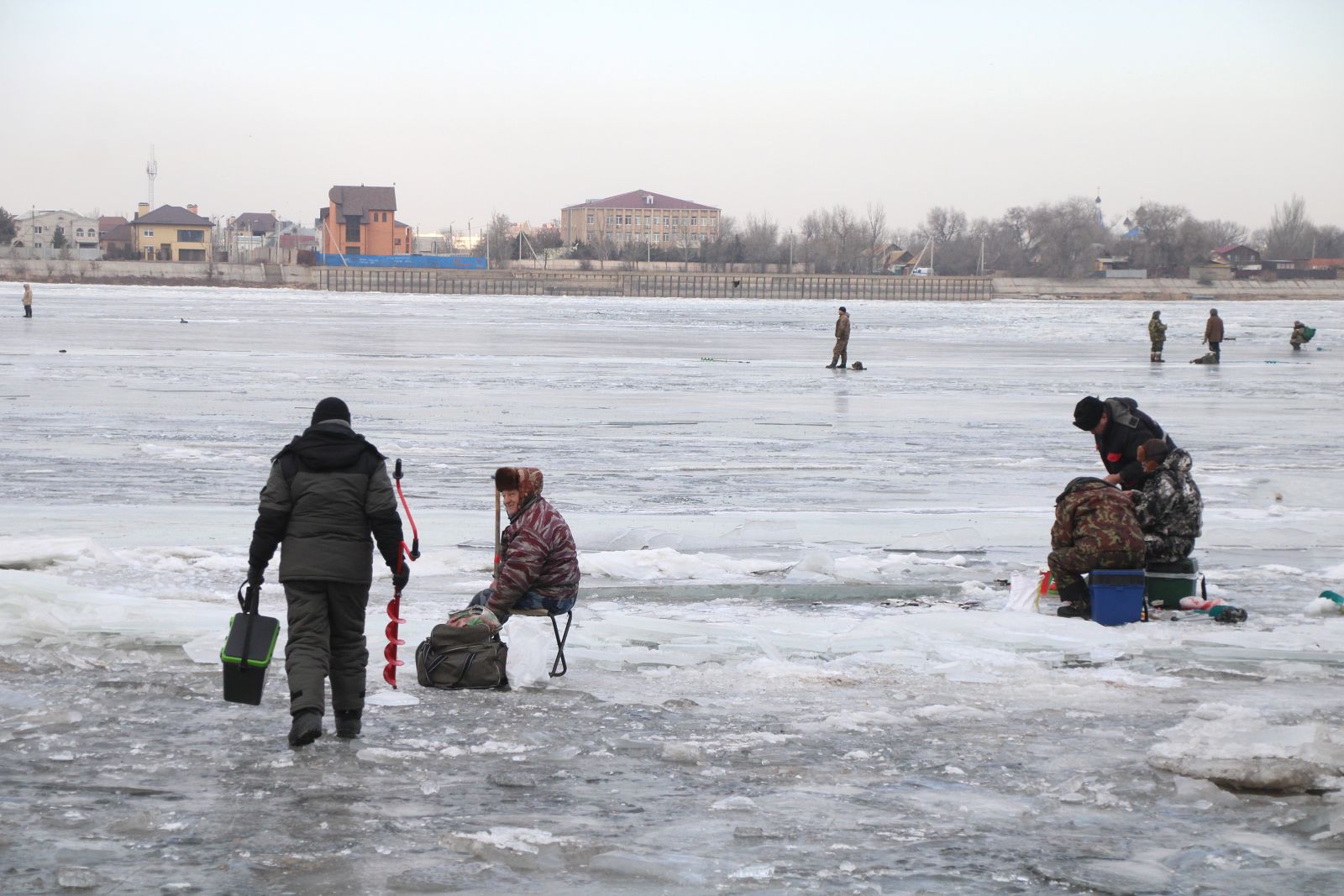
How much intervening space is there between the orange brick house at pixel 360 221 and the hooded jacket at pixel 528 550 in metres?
145

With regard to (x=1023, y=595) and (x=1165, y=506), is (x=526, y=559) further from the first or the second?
(x=1165, y=506)

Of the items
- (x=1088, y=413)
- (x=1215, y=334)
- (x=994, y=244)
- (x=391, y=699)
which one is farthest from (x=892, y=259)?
(x=391, y=699)

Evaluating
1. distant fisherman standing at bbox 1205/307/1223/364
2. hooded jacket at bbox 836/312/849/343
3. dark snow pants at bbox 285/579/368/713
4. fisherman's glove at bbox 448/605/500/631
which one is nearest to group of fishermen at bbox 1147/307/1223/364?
distant fisherman standing at bbox 1205/307/1223/364

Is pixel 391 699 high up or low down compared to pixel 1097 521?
down

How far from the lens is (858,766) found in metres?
5.62

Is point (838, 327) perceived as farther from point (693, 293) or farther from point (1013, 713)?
point (693, 293)

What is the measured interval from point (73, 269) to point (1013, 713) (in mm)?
132942

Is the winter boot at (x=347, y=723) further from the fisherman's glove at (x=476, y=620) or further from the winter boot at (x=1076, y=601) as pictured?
the winter boot at (x=1076, y=601)

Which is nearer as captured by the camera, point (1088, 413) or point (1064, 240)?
point (1088, 413)

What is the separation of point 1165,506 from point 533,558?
3.79 metres

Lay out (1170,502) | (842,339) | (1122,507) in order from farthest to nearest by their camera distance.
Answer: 1. (842,339)
2. (1170,502)
3. (1122,507)

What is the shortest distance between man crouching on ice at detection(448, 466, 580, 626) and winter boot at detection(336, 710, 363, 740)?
96 centimetres

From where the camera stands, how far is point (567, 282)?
13488 cm

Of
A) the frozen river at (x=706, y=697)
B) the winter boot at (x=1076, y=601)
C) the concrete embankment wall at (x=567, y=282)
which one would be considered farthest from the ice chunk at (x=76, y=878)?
the concrete embankment wall at (x=567, y=282)
